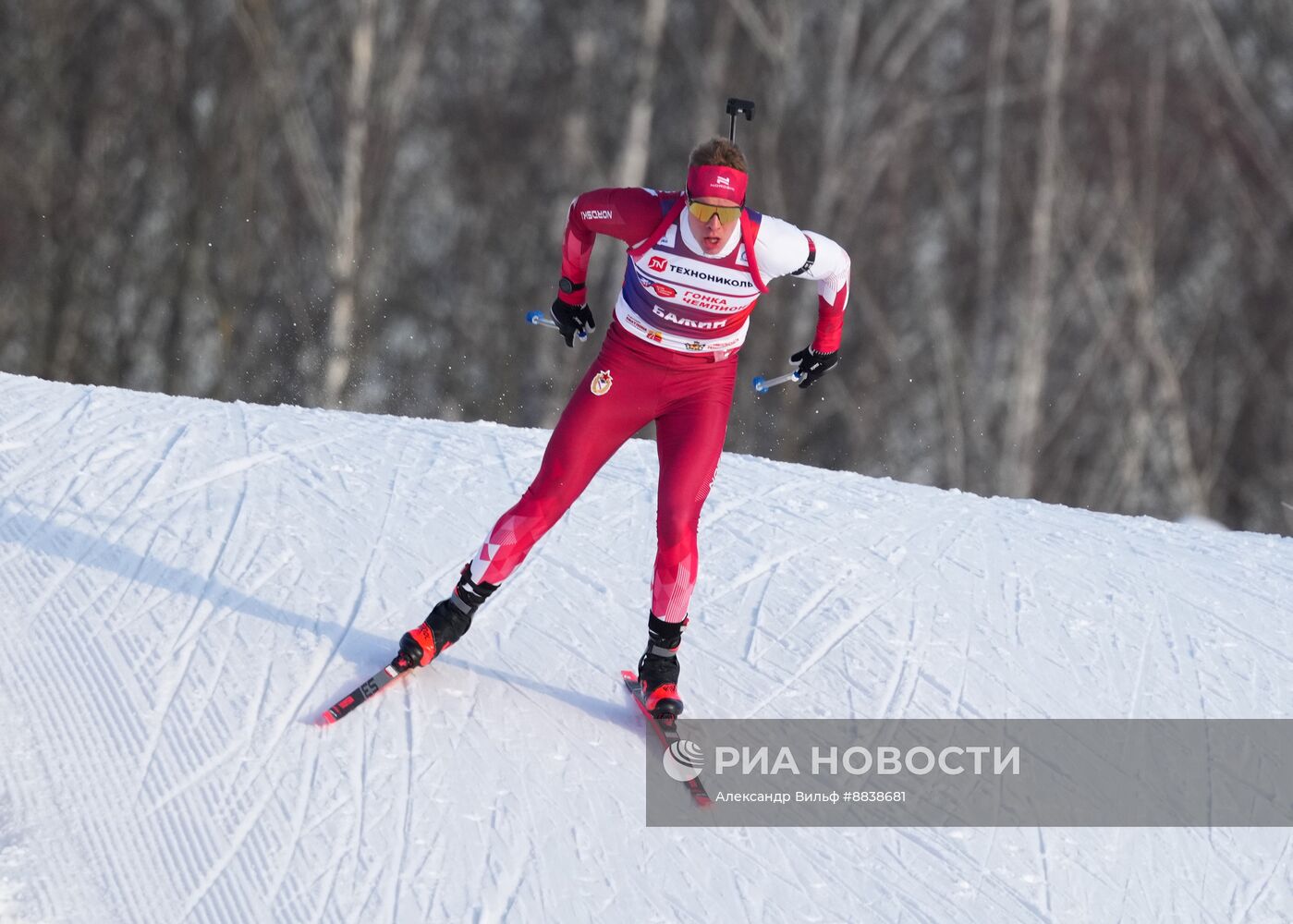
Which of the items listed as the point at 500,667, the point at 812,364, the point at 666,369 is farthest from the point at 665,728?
the point at 812,364

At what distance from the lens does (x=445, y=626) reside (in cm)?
397

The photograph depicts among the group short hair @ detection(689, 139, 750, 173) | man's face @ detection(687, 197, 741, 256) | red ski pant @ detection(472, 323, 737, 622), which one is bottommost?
red ski pant @ detection(472, 323, 737, 622)

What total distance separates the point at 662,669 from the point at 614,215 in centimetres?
126

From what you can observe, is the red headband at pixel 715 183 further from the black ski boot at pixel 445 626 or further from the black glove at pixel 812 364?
the black ski boot at pixel 445 626

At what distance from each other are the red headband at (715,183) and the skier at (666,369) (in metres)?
0.02

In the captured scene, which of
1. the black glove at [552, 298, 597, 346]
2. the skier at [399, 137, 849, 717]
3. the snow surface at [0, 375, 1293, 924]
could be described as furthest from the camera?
the black glove at [552, 298, 597, 346]

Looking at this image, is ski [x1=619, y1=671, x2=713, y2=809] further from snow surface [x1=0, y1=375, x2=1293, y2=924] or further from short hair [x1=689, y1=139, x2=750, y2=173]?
short hair [x1=689, y1=139, x2=750, y2=173]

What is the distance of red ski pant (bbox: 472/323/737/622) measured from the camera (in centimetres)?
379

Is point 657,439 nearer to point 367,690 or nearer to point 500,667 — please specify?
point 500,667

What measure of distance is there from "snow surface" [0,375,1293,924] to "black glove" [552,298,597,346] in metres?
1.03

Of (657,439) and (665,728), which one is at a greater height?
(657,439)

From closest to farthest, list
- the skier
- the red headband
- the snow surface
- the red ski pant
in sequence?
the snow surface
the red headband
the skier
the red ski pant

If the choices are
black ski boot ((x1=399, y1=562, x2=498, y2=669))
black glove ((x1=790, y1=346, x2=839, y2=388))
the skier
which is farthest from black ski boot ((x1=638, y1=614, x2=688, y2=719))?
black glove ((x1=790, y1=346, x2=839, y2=388))

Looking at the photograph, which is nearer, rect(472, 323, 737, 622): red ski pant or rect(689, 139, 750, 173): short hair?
rect(689, 139, 750, 173): short hair
